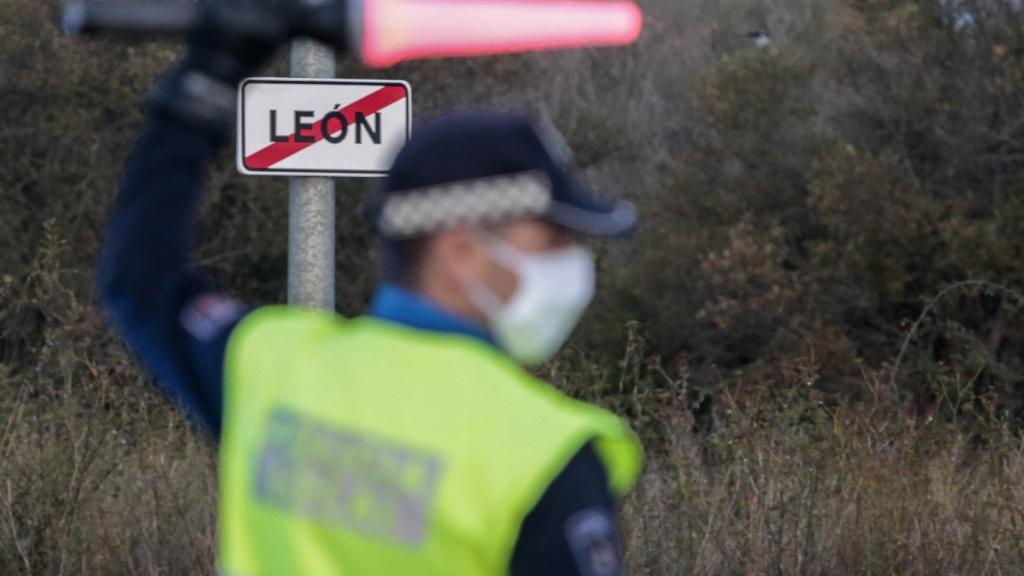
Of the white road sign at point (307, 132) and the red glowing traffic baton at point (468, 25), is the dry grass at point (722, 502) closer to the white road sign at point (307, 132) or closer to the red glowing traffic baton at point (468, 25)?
the white road sign at point (307, 132)

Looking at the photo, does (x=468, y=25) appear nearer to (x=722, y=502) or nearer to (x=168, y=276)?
(x=168, y=276)

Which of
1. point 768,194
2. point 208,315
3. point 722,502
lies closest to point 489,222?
point 208,315

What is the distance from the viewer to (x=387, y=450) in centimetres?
194

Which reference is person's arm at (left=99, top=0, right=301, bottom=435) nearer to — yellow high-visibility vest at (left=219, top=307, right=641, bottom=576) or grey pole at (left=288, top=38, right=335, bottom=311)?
yellow high-visibility vest at (left=219, top=307, right=641, bottom=576)

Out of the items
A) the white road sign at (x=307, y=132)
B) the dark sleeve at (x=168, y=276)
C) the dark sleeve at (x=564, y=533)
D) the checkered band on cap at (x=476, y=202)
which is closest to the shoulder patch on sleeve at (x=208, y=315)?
the dark sleeve at (x=168, y=276)

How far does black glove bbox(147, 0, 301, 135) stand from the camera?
7.16 feet

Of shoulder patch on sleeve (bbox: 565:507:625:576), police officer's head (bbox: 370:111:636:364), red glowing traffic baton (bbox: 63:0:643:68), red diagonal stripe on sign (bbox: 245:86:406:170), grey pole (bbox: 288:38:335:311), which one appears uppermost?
red glowing traffic baton (bbox: 63:0:643:68)

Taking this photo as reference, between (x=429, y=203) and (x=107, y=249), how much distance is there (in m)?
0.55

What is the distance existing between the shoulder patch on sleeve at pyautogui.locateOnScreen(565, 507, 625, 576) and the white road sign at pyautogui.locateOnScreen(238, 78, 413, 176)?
4.81 metres

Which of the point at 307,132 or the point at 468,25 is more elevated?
the point at 468,25

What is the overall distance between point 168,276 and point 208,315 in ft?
0.28

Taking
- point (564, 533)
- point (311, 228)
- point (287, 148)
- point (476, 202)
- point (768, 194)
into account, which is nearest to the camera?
point (564, 533)

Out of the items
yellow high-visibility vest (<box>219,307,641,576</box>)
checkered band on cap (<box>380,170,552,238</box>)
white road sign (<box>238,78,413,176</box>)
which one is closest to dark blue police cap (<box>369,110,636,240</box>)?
checkered band on cap (<box>380,170,552,238</box>)

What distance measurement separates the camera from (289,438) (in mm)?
2043
